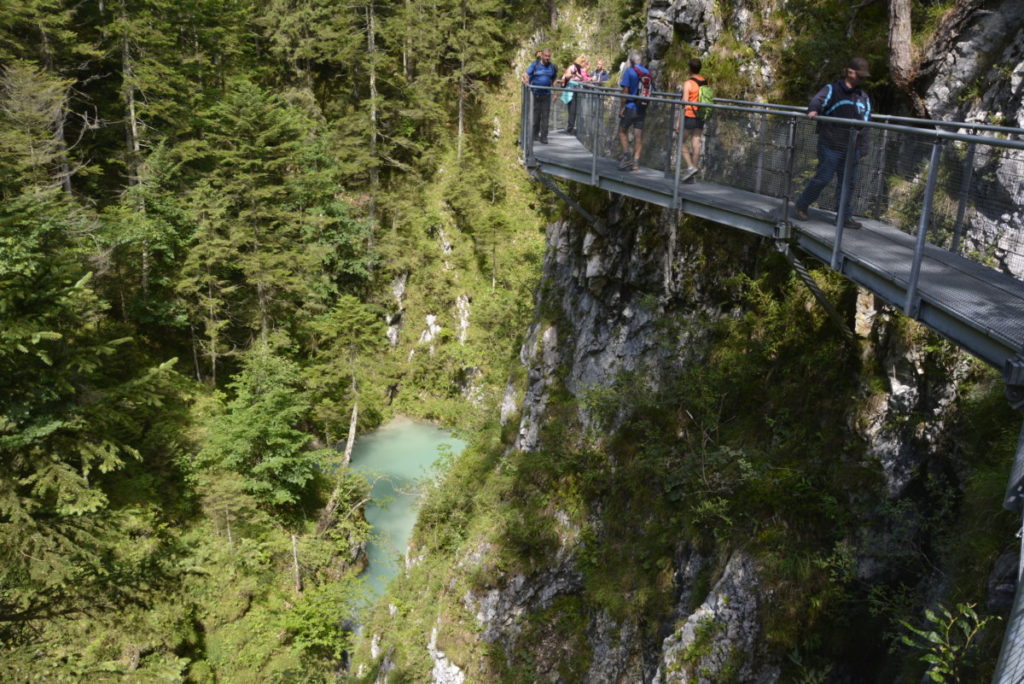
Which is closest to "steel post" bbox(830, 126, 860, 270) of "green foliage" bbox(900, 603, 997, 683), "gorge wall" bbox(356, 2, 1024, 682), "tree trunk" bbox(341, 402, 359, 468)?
"gorge wall" bbox(356, 2, 1024, 682)

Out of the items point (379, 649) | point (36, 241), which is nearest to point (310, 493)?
point (379, 649)

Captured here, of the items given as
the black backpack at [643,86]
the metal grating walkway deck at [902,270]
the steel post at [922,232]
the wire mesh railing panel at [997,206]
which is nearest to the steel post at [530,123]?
the black backpack at [643,86]

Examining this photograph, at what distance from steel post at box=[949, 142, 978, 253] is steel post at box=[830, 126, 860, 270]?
834 millimetres

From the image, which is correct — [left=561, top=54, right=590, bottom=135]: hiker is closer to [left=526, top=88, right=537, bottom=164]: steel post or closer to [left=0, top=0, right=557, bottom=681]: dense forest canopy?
[left=526, top=88, right=537, bottom=164]: steel post

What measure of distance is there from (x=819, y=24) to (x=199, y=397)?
19701 millimetres

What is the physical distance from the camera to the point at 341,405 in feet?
77.5

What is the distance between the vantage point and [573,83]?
527 inches

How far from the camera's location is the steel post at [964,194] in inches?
181

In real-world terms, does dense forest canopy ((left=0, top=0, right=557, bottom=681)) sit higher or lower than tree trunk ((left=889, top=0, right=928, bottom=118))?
lower

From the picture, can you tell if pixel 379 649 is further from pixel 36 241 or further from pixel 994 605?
pixel 994 605

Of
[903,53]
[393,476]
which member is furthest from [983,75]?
[393,476]

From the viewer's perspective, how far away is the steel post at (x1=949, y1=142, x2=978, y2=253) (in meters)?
4.61

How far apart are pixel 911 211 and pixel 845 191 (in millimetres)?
557

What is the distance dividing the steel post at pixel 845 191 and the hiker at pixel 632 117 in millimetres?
3714
